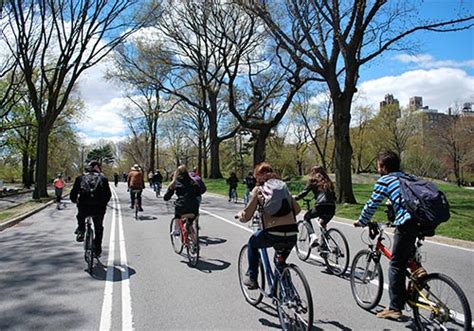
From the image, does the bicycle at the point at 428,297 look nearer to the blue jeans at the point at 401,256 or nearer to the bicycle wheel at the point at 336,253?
the blue jeans at the point at 401,256

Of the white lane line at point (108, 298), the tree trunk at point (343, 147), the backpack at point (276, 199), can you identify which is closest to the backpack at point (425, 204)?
the backpack at point (276, 199)

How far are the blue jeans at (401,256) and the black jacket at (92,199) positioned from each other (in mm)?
5240

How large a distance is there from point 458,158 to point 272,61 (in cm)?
4286

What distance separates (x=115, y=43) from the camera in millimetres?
25500

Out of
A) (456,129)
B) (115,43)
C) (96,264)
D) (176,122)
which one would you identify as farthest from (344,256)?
(456,129)

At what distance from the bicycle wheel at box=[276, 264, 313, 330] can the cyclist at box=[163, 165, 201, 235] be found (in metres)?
3.97

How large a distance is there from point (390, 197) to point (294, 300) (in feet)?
5.07

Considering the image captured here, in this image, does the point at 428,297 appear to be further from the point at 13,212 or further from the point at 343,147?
the point at 13,212

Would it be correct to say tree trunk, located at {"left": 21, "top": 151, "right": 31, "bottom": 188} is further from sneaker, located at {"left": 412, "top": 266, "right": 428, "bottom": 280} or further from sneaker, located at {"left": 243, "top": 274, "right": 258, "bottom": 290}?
sneaker, located at {"left": 412, "top": 266, "right": 428, "bottom": 280}

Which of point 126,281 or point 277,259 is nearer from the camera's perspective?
point 277,259

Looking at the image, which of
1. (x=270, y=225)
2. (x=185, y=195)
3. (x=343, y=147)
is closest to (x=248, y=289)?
(x=270, y=225)

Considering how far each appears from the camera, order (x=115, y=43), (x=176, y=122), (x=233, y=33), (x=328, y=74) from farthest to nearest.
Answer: (x=176, y=122) < (x=233, y=33) < (x=115, y=43) < (x=328, y=74)

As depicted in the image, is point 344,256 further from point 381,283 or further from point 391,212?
point 391,212

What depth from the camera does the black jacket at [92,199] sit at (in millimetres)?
7875
